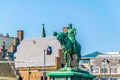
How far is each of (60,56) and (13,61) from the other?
31.3 feet

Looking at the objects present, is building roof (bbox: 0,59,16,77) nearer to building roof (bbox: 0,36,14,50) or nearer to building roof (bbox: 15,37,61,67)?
building roof (bbox: 15,37,61,67)

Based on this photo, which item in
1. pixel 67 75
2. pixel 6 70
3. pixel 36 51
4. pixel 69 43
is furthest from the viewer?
pixel 36 51

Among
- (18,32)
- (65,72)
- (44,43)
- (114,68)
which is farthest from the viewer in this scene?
(114,68)

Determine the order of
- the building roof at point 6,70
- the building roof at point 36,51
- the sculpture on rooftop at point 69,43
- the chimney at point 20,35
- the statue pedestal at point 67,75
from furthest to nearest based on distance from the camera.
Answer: the chimney at point 20,35, the building roof at point 36,51, the building roof at point 6,70, the sculpture on rooftop at point 69,43, the statue pedestal at point 67,75

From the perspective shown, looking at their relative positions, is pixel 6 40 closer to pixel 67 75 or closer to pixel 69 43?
pixel 69 43

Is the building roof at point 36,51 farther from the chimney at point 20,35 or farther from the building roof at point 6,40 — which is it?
the building roof at point 6,40

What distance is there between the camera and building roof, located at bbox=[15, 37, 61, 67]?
109500 millimetres

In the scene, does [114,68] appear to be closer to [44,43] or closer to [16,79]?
[44,43]

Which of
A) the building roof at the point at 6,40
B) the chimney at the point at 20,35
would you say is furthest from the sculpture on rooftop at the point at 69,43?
the building roof at the point at 6,40

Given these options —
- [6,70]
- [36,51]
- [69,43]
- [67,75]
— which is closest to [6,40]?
[36,51]

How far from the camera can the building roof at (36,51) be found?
10950cm

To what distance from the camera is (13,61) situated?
10844 centimetres

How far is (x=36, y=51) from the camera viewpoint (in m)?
112

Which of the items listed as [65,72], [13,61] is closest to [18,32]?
[13,61]
